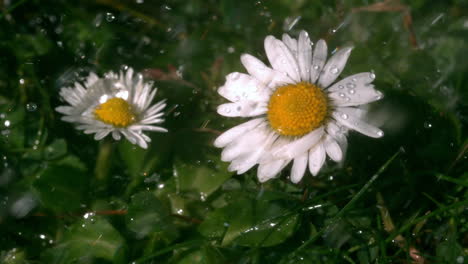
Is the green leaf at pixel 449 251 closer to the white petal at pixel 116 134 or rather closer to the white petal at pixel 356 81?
the white petal at pixel 356 81

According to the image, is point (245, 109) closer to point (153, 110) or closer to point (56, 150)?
point (153, 110)

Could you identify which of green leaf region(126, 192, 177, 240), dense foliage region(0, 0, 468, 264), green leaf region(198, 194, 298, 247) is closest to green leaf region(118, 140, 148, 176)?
dense foliage region(0, 0, 468, 264)

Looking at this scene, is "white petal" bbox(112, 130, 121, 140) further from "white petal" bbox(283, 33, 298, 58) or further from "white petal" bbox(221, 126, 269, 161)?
"white petal" bbox(283, 33, 298, 58)

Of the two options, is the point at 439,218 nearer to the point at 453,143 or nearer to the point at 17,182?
the point at 453,143

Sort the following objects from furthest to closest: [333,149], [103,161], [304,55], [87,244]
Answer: [103,161], [87,244], [304,55], [333,149]

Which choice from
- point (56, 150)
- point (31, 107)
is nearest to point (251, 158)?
point (56, 150)

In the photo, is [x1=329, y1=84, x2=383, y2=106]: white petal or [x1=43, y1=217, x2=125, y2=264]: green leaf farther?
[x1=43, y1=217, x2=125, y2=264]: green leaf
